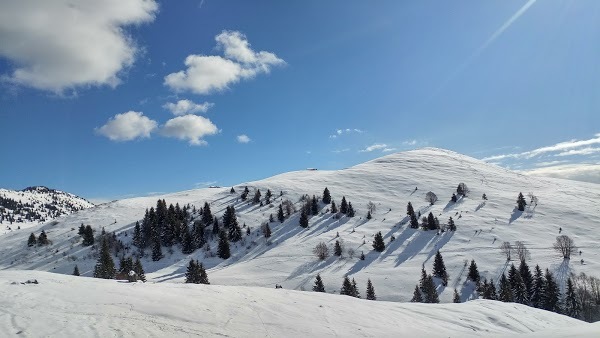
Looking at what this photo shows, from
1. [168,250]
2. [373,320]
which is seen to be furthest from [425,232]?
[373,320]

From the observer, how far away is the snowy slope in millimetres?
93875

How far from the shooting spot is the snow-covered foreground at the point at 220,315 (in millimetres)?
15586

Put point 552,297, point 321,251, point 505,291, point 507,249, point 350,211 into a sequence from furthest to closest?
point 350,211 < point 507,249 < point 321,251 < point 552,297 < point 505,291

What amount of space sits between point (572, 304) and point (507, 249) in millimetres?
28195

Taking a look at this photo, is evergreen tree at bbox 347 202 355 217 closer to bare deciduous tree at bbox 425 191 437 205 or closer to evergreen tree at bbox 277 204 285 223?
evergreen tree at bbox 277 204 285 223

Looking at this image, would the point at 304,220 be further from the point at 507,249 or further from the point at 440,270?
the point at 507,249

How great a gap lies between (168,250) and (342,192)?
3181 inches

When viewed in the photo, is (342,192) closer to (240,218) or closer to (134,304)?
(240,218)

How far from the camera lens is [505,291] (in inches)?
3024

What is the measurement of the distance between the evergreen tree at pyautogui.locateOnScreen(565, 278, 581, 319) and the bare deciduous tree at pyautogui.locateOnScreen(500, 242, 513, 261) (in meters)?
21.4

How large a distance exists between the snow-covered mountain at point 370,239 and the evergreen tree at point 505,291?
6330 millimetres

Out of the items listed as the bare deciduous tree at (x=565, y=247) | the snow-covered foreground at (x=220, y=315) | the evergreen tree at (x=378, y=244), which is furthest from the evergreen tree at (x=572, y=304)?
the snow-covered foreground at (x=220, y=315)

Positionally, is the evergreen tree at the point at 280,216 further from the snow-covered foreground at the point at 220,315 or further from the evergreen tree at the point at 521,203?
the snow-covered foreground at the point at 220,315

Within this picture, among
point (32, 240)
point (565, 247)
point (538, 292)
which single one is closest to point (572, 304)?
point (538, 292)
